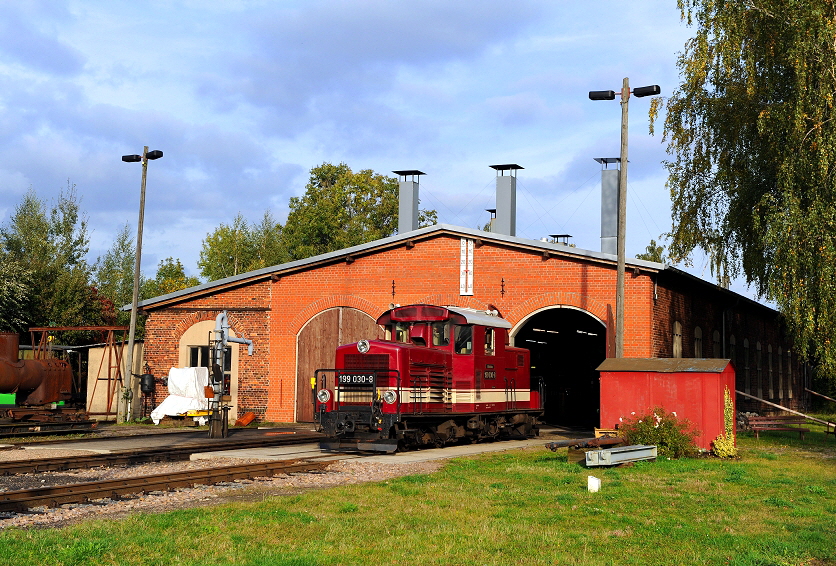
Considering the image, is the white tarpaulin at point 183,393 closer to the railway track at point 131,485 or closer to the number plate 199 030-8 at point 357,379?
the number plate 199 030-8 at point 357,379

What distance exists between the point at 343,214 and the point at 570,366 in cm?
3073

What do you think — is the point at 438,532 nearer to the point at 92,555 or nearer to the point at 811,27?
the point at 92,555

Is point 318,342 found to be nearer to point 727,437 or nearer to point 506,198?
point 506,198

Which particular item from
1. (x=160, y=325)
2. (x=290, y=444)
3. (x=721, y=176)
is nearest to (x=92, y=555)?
(x=290, y=444)

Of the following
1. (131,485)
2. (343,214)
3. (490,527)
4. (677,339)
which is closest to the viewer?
(490,527)

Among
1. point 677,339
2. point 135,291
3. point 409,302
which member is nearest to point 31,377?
point 135,291

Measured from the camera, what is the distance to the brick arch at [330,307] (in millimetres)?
29594

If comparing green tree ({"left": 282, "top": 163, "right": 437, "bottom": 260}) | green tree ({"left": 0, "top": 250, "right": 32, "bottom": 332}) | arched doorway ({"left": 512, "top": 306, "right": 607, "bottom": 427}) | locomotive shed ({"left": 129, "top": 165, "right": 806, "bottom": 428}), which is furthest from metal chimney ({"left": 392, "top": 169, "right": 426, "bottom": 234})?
green tree ({"left": 282, "top": 163, "right": 437, "bottom": 260})

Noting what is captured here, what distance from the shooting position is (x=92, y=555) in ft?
28.1

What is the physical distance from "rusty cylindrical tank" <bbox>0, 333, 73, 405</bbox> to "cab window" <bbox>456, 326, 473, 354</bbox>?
14.9 m

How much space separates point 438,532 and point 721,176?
18779 millimetres

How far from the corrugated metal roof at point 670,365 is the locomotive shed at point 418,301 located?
5438 millimetres

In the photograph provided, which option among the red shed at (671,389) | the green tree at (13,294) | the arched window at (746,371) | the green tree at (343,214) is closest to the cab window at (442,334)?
the red shed at (671,389)

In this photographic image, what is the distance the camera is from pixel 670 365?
→ 65.0ft
